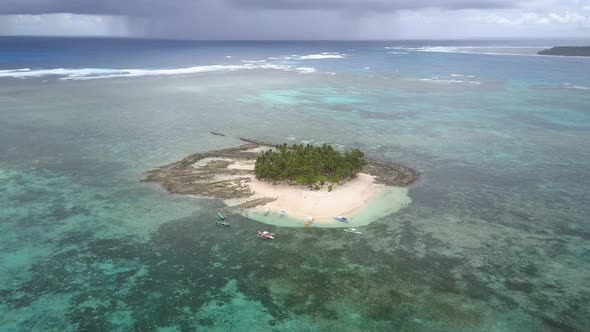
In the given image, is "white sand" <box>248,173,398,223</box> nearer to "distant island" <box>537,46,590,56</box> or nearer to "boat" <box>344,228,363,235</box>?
"boat" <box>344,228,363,235</box>

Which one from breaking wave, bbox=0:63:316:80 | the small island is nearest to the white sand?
the small island

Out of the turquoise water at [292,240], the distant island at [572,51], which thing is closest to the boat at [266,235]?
the turquoise water at [292,240]

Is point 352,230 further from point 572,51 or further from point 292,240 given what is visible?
point 572,51

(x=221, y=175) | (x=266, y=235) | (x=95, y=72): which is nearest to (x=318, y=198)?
(x=266, y=235)

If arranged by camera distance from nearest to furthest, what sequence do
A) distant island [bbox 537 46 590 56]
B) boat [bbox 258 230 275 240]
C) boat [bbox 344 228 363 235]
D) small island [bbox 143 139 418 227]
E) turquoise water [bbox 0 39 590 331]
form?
1. turquoise water [bbox 0 39 590 331]
2. boat [bbox 258 230 275 240]
3. boat [bbox 344 228 363 235]
4. small island [bbox 143 139 418 227]
5. distant island [bbox 537 46 590 56]

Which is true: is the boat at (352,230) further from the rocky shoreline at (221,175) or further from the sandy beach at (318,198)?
the rocky shoreline at (221,175)

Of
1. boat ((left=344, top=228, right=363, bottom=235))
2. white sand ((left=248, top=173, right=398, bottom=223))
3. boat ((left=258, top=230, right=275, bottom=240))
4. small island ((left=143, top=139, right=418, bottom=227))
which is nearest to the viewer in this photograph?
boat ((left=258, top=230, right=275, bottom=240))

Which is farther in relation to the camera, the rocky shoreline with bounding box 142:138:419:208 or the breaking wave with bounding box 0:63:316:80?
the breaking wave with bounding box 0:63:316:80

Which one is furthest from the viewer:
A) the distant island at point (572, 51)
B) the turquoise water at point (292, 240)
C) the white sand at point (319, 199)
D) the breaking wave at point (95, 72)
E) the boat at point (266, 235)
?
the distant island at point (572, 51)

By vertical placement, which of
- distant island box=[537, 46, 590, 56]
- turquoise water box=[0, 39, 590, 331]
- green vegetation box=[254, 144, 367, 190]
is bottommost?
turquoise water box=[0, 39, 590, 331]
